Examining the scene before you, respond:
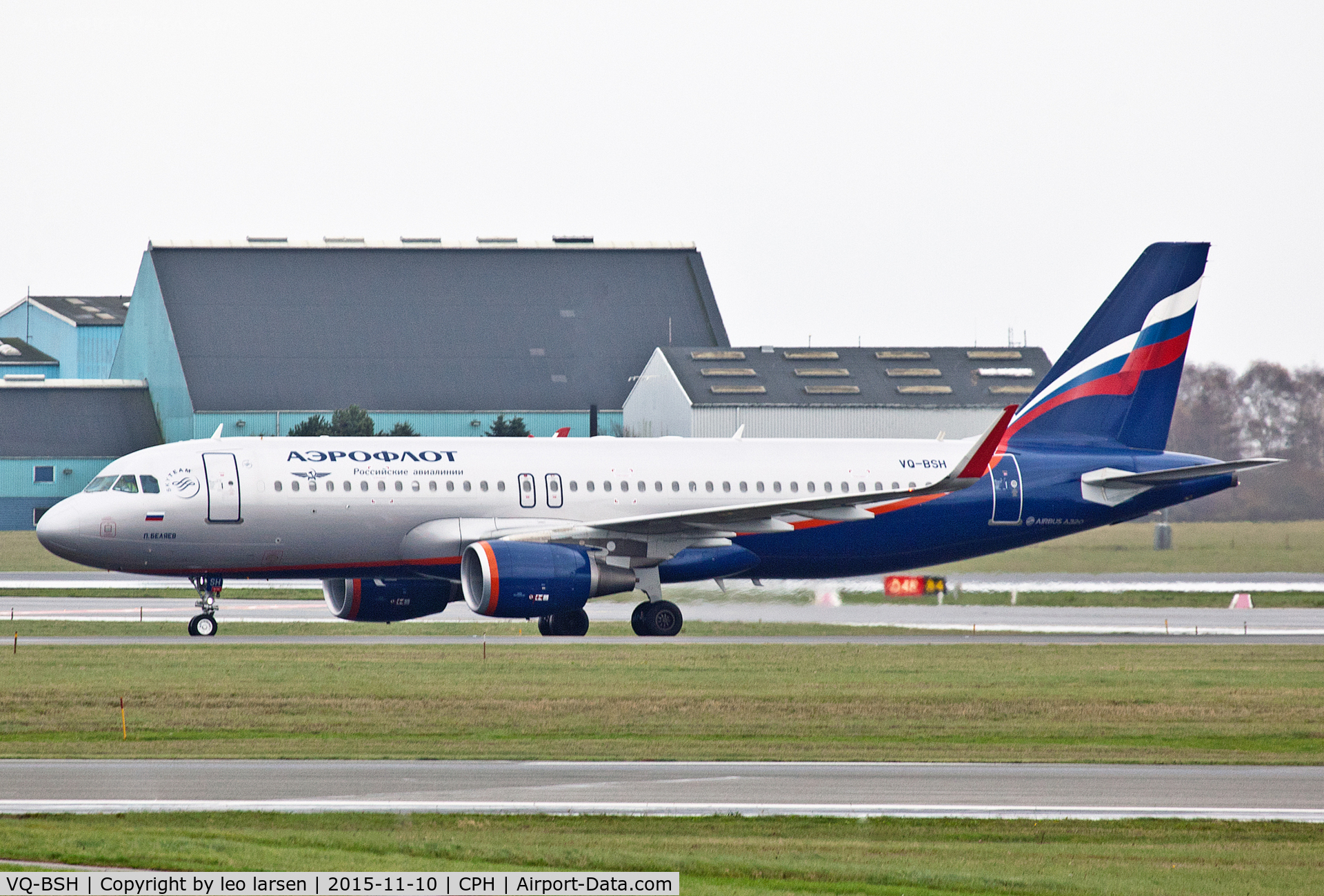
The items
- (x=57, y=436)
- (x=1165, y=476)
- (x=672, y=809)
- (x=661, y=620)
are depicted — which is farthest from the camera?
(x=57, y=436)

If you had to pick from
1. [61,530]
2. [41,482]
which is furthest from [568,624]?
[41,482]

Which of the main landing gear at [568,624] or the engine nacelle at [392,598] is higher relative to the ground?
the engine nacelle at [392,598]

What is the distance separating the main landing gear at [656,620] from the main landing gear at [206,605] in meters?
8.83

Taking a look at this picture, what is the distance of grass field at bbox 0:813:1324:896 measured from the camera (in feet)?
44.4

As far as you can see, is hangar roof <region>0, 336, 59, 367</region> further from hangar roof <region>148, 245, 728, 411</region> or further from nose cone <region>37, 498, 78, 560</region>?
nose cone <region>37, 498, 78, 560</region>

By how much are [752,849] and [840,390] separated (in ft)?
219

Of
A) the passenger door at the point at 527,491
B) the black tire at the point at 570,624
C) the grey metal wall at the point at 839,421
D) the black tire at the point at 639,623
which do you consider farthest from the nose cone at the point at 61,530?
the grey metal wall at the point at 839,421

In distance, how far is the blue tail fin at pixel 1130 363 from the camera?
43062mm

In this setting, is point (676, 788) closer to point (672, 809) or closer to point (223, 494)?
point (672, 809)

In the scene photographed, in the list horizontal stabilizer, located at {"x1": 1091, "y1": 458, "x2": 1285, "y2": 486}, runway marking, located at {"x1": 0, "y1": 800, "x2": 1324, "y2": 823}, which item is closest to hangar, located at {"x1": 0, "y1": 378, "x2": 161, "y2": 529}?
horizontal stabilizer, located at {"x1": 1091, "y1": 458, "x2": 1285, "y2": 486}

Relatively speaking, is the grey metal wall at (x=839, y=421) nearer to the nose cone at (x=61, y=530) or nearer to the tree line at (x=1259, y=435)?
the tree line at (x=1259, y=435)

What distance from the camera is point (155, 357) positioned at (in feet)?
321

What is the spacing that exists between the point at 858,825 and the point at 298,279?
287 ft

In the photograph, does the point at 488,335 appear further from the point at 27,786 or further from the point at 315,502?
the point at 27,786
